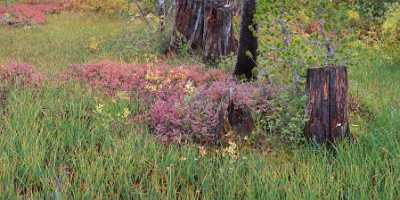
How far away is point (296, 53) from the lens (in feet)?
20.3

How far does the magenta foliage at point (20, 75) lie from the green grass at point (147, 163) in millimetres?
826

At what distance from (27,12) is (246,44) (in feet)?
53.3

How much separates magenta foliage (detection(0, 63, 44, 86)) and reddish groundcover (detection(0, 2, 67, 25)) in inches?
467

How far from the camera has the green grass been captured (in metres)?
4.01

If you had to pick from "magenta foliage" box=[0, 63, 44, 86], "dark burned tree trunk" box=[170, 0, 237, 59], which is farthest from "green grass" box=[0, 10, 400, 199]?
"dark burned tree trunk" box=[170, 0, 237, 59]

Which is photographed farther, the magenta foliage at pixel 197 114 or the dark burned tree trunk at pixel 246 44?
the dark burned tree trunk at pixel 246 44

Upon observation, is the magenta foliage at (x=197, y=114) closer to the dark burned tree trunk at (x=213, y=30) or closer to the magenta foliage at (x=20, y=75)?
the magenta foliage at (x=20, y=75)

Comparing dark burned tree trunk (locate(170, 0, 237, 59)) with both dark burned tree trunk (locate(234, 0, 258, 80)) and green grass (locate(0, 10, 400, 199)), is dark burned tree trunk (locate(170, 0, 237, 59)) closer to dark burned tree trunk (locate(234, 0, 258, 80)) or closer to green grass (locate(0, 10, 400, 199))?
dark burned tree trunk (locate(234, 0, 258, 80))

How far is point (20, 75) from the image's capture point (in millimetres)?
7477

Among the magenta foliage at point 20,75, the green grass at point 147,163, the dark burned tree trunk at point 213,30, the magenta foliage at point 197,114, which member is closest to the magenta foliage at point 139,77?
the magenta foliage at point 20,75

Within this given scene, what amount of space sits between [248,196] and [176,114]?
213 centimetres

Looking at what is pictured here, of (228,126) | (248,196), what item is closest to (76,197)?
(248,196)

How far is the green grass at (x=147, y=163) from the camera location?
158 inches

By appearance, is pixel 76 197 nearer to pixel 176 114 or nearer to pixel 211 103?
pixel 176 114
